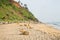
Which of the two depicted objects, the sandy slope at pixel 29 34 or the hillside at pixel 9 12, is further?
the hillside at pixel 9 12

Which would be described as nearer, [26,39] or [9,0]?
[26,39]

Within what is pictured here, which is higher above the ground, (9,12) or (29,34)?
(9,12)

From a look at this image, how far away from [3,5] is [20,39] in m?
72.6

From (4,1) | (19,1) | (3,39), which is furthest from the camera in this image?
(19,1)

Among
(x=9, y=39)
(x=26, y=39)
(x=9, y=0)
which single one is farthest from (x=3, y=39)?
(x=9, y=0)

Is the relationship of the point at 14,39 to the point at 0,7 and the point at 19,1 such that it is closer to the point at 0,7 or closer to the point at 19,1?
the point at 0,7

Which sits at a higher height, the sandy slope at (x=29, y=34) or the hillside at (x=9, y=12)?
the hillside at (x=9, y=12)

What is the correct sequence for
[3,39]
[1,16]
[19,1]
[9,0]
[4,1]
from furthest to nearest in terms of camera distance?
[19,1] → [9,0] → [4,1] → [1,16] → [3,39]

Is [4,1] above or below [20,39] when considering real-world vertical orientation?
above

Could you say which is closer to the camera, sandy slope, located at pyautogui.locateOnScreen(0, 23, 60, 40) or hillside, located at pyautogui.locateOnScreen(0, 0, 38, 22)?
sandy slope, located at pyautogui.locateOnScreen(0, 23, 60, 40)

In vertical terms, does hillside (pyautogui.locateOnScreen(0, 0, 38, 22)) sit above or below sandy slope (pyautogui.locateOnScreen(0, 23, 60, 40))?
above

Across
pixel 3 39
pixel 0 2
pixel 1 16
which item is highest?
pixel 0 2

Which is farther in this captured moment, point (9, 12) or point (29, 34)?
point (9, 12)

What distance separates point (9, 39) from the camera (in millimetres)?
21266
